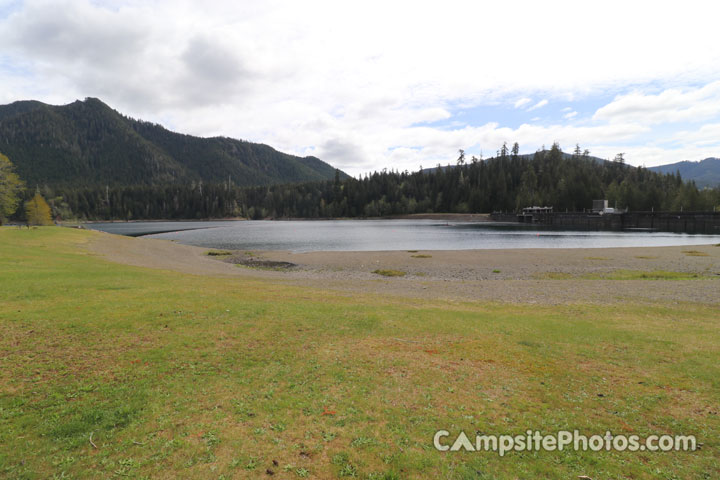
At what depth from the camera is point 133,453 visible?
5.70 metres

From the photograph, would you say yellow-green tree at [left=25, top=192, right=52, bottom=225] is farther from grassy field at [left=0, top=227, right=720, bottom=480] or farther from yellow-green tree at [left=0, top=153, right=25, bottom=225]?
grassy field at [left=0, top=227, right=720, bottom=480]

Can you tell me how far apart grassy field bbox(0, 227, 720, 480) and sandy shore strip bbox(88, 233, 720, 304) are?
849cm

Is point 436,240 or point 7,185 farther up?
point 7,185

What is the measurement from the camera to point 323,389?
8266 mm

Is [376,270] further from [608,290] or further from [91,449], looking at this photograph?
[91,449]

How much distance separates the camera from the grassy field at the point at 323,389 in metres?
5.62

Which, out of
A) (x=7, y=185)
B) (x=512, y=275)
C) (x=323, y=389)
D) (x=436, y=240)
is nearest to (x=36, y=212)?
(x=7, y=185)

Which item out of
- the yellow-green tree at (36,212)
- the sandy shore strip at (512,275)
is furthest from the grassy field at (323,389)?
the yellow-green tree at (36,212)

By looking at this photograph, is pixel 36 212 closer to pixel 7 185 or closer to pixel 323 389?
pixel 7 185

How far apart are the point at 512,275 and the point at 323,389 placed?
103ft

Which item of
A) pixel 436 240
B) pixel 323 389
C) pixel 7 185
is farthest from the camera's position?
pixel 436 240

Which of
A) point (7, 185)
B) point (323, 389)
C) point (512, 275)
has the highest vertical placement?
point (7, 185)

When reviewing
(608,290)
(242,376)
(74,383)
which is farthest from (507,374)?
(608,290)

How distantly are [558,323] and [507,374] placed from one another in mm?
7411
